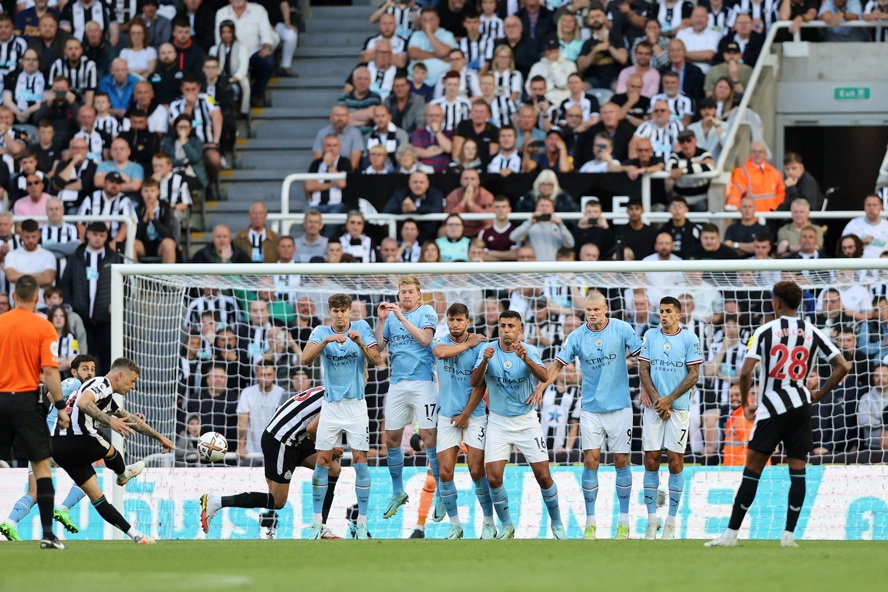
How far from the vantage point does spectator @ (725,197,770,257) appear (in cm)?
1722

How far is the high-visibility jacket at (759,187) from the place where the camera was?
18109 millimetres

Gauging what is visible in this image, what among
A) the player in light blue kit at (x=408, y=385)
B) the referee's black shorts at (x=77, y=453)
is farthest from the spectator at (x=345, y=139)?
the referee's black shorts at (x=77, y=453)

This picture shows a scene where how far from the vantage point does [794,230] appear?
17.2 metres

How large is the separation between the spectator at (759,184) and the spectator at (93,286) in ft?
23.8

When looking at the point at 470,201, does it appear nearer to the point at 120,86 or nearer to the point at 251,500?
the point at 251,500

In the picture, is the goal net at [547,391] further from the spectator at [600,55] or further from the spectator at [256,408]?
the spectator at [600,55]

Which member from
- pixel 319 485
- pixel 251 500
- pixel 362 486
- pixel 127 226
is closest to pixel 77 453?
pixel 251 500

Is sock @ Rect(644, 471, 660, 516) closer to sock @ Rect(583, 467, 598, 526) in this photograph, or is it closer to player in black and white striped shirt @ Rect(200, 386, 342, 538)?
sock @ Rect(583, 467, 598, 526)

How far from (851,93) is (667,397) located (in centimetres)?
880

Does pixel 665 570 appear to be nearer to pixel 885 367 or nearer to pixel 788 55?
pixel 885 367

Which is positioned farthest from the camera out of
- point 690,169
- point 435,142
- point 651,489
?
point 435,142

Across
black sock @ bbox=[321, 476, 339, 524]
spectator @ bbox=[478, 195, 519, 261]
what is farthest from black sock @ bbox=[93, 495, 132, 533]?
spectator @ bbox=[478, 195, 519, 261]

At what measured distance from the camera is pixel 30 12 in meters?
22.3

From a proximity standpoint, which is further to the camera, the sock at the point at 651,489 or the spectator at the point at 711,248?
the spectator at the point at 711,248
